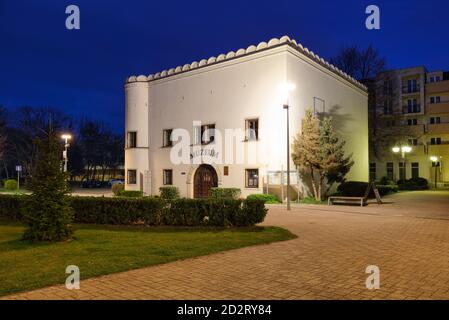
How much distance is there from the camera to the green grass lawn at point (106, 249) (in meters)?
6.25

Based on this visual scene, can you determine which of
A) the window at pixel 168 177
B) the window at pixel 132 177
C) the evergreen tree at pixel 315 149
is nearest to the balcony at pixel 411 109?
the evergreen tree at pixel 315 149

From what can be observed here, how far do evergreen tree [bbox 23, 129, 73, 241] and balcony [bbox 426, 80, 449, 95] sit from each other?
5294 cm

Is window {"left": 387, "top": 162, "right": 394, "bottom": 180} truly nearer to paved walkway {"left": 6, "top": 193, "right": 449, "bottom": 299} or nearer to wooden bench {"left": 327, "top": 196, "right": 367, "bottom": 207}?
wooden bench {"left": 327, "top": 196, "right": 367, "bottom": 207}

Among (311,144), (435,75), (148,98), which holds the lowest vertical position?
(311,144)

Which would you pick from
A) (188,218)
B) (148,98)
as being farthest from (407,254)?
(148,98)

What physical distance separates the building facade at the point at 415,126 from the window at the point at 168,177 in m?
28.3

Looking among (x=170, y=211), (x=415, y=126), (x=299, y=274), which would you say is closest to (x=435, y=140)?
(x=415, y=126)

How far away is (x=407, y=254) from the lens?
8047mm

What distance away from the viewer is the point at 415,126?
51.8m

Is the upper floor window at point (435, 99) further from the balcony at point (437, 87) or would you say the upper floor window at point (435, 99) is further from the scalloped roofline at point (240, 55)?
the scalloped roofline at point (240, 55)

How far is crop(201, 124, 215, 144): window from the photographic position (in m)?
26.7
